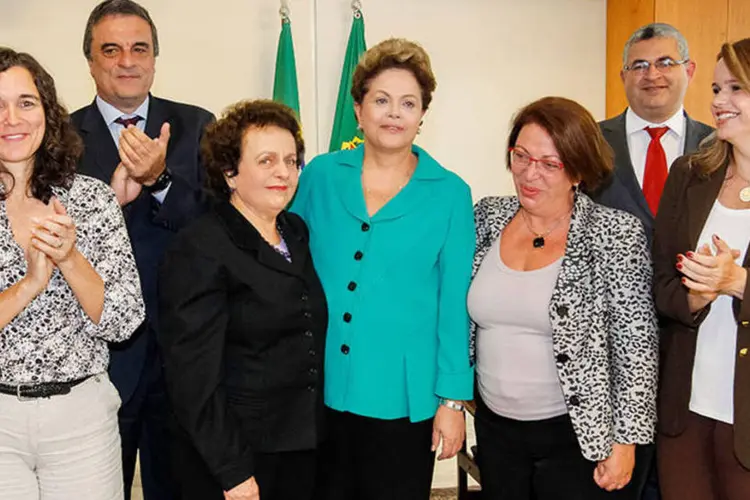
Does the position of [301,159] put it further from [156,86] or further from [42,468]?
[156,86]

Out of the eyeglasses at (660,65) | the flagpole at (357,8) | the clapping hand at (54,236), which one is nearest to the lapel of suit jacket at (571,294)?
the clapping hand at (54,236)

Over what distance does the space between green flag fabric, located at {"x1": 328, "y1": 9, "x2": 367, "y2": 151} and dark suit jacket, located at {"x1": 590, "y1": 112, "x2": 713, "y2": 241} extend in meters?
2.01

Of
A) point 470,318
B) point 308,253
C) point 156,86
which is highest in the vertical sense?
point 156,86

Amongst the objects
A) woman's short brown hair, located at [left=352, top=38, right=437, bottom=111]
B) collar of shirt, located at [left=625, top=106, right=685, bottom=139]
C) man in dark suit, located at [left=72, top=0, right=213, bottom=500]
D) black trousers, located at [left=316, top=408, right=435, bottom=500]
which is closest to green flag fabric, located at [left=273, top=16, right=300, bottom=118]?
man in dark suit, located at [left=72, top=0, right=213, bottom=500]

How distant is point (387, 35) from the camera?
16.3 feet

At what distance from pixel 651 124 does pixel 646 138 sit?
0.19ft

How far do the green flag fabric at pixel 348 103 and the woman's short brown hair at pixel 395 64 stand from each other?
254 cm

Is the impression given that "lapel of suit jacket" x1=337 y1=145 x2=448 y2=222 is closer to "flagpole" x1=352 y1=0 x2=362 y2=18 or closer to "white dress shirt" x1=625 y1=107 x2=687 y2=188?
"white dress shirt" x1=625 y1=107 x2=687 y2=188

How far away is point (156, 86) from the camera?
4.66 metres

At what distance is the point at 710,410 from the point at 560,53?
3785mm

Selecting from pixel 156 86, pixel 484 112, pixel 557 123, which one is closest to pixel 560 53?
pixel 484 112

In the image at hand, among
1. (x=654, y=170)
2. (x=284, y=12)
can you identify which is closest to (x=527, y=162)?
(x=654, y=170)

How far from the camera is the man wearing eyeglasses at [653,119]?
2855 mm

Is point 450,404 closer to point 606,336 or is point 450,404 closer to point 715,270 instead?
point 606,336
